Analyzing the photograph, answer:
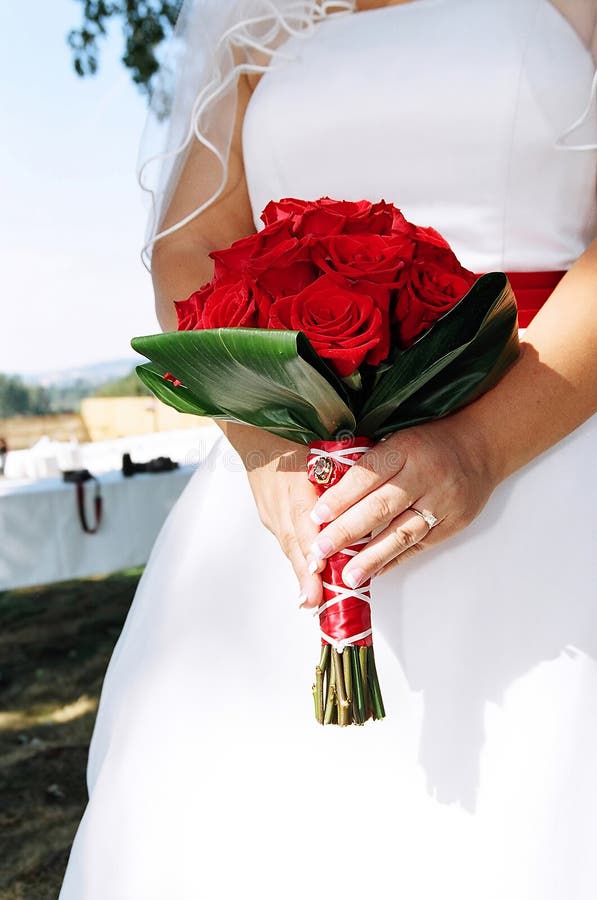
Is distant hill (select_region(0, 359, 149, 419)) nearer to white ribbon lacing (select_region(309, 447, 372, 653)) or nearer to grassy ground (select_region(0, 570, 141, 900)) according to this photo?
grassy ground (select_region(0, 570, 141, 900))

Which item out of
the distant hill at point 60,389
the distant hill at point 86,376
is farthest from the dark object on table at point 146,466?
the distant hill at point 86,376

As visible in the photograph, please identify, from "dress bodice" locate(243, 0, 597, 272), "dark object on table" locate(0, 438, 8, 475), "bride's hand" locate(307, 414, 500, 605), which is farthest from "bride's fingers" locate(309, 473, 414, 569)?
"dark object on table" locate(0, 438, 8, 475)

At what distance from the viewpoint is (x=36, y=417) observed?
8.82 metres

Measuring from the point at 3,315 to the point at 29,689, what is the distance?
28.3 ft

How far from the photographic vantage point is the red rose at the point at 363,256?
87cm

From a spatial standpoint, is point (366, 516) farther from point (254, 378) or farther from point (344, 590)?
point (254, 378)

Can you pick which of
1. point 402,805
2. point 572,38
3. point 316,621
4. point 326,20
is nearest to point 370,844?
point 402,805

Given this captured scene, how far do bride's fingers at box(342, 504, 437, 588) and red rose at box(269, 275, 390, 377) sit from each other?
207mm

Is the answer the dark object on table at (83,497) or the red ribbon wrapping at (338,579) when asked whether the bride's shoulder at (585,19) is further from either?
the dark object on table at (83,497)

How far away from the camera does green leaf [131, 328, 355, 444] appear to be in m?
0.80

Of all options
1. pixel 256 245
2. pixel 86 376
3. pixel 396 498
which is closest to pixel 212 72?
pixel 256 245

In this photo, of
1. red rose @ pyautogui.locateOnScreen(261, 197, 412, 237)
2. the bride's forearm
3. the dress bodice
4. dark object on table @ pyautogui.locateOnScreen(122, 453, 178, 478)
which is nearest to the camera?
red rose @ pyautogui.locateOnScreen(261, 197, 412, 237)

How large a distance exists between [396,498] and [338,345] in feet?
0.70

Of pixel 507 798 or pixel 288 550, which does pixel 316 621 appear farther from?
pixel 507 798
